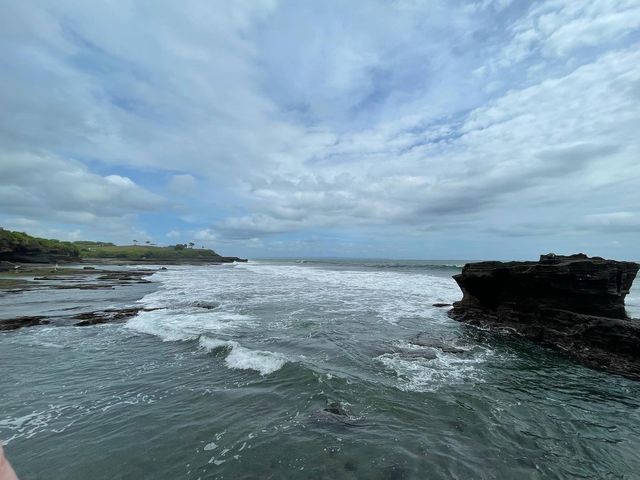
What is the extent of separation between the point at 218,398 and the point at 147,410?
6.41 ft

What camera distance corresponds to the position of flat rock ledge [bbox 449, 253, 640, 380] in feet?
48.6

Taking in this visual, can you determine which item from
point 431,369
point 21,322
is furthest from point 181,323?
point 431,369

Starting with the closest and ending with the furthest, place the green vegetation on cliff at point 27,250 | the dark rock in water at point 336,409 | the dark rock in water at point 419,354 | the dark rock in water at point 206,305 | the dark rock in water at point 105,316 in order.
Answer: the dark rock in water at point 336,409
the dark rock in water at point 419,354
the dark rock in water at point 105,316
the dark rock in water at point 206,305
the green vegetation on cliff at point 27,250

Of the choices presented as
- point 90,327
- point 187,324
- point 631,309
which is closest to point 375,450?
point 187,324

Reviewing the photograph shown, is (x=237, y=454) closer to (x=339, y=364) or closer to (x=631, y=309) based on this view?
(x=339, y=364)

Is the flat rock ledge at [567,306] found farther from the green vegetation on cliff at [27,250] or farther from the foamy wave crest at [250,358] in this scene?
the green vegetation on cliff at [27,250]

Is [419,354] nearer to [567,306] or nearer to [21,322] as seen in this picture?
[567,306]

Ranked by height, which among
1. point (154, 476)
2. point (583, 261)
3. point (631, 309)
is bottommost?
point (154, 476)

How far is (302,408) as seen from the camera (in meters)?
9.85

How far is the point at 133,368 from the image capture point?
12891 millimetres

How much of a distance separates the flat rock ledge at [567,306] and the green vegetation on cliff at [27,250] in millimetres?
84863

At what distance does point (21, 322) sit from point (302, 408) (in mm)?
20175

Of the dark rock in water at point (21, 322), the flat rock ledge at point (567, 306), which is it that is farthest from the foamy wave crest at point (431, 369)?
the dark rock in water at point (21, 322)

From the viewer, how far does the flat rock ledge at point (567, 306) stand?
14.8m
